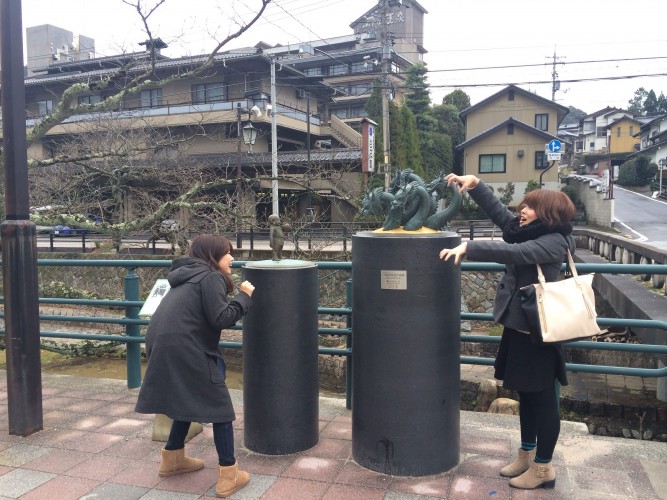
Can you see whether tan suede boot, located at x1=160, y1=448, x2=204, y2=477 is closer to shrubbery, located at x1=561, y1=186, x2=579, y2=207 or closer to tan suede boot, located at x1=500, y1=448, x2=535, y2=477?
tan suede boot, located at x1=500, y1=448, x2=535, y2=477

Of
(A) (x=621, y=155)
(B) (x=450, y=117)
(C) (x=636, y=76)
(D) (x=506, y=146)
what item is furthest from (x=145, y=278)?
(A) (x=621, y=155)

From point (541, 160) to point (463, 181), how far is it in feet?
108

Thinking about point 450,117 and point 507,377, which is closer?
point 507,377

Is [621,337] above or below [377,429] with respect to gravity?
below

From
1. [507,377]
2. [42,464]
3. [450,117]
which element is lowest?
[42,464]

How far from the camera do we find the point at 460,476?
329cm

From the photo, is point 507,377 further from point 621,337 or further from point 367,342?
point 621,337

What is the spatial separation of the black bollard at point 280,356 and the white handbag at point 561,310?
145 cm

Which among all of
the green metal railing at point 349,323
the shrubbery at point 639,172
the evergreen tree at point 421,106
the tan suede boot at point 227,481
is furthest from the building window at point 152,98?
the shrubbery at point 639,172

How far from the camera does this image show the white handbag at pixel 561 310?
9.15 ft

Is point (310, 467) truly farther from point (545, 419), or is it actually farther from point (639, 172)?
point (639, 172)

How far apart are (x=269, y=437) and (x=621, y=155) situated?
63724 mm

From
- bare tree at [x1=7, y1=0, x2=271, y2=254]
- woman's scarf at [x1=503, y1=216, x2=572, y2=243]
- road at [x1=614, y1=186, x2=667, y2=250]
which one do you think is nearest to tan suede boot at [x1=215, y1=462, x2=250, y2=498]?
woman's scarf at [x1=503, y1=216, x2=572, y2=243]

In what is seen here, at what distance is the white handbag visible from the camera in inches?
110
